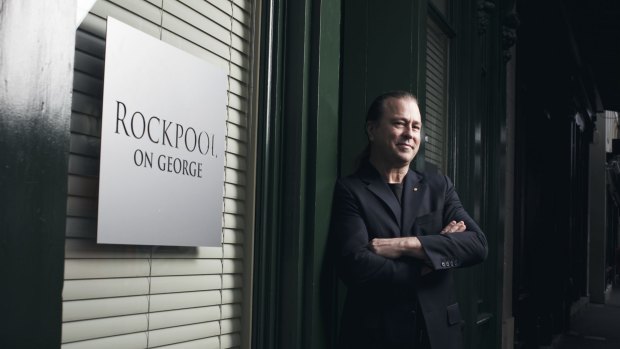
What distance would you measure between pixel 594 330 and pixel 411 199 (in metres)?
11.1

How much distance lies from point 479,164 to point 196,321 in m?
3.81

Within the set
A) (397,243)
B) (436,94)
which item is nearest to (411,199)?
(397,243)

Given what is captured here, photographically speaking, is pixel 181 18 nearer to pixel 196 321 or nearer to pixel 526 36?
pixel 196 321

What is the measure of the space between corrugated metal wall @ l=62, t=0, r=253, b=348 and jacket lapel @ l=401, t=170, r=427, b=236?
0.68m

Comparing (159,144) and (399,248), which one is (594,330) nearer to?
(399,248)

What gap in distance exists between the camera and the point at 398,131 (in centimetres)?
310

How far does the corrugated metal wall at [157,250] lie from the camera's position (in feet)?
6.43

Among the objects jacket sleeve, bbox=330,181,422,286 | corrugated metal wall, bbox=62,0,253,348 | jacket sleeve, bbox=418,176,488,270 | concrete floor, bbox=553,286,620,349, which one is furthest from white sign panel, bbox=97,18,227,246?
concrete floor, bbox=553,286,620,349

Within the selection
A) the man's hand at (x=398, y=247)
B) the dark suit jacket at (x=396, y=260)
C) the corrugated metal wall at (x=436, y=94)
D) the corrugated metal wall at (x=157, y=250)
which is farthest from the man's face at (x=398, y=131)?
the corrugated metal wall at (x=436, y=94)

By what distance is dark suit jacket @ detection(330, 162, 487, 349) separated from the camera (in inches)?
114

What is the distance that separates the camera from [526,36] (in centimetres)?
892

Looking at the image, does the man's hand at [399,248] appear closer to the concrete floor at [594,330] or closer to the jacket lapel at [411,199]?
the jacket lapel at [411,199]

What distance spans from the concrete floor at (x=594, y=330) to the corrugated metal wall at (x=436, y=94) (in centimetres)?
649

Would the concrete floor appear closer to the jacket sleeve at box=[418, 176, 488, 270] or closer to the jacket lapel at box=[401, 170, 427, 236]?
the jacket sleeve at box=[418, 176, 488, 270]
